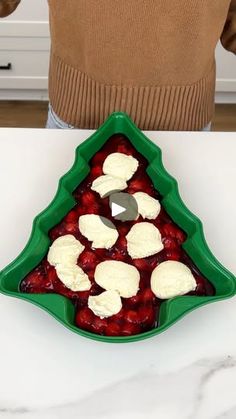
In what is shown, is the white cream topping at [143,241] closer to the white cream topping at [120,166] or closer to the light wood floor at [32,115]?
the white cream topping at [120,166]

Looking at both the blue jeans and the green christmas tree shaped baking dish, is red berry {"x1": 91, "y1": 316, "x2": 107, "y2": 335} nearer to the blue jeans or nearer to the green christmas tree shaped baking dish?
the green christmas tree shaped baking dish

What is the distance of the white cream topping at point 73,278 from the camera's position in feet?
1.83

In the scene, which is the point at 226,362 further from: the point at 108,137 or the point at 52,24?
the point at 52,24

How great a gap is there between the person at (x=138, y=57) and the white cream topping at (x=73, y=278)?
320 mm

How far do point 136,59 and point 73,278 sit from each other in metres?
0.34

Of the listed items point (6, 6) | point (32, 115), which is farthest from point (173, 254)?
point (32, 115)

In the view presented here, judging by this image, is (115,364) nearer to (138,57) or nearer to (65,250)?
(65,250)

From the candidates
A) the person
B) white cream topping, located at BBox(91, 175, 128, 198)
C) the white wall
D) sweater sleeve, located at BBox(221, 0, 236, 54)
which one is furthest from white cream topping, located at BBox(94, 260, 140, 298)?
the white wall

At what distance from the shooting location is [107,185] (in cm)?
65

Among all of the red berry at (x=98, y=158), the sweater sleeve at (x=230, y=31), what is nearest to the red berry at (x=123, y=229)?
the red berry at (x=98, y=158)

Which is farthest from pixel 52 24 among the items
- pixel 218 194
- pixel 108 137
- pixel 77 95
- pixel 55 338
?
pixel 55 338

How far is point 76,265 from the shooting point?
0.57 metres

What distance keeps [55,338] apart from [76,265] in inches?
3.0

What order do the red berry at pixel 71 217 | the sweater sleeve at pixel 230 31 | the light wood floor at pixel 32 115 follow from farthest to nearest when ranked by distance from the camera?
the light wood floor at pixel 32 115 → the sweater sleeve at pixel 230 31 → the red berry at pixel 71 217
